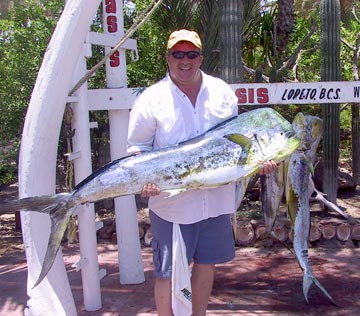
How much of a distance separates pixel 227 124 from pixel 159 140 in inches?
14.9

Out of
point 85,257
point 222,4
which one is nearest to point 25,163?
point 85,257

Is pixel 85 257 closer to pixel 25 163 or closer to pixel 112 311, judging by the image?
pixel 112 311

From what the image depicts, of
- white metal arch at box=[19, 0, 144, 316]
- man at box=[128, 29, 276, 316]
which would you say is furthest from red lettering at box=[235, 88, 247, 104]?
white metal arch at box=[19, 0, 144, 316]

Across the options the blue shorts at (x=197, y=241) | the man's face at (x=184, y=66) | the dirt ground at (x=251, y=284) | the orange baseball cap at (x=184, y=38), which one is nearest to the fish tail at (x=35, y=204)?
the blue shorts at (x=197, y=241)

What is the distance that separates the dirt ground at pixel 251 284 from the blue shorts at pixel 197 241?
840 mm

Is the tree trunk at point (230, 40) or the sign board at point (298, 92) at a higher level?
the tree trunk at point (230, 40)

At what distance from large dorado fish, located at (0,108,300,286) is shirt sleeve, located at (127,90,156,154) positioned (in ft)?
0.39

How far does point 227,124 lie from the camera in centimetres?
280

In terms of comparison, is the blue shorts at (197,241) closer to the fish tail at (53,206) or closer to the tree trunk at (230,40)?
the fish tail at (53,206)

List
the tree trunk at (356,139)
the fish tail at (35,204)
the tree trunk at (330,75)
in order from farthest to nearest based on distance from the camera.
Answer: the tree trunk at (356,139)
the tree trunk at (330,75)
the fish tail at (35,204)

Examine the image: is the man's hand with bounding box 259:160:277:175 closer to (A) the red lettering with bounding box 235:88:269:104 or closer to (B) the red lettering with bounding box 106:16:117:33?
(A) the red lettering with bounding box 235:88:269:104

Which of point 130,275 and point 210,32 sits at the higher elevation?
point 210,32

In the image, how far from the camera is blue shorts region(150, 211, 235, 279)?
2.87 m

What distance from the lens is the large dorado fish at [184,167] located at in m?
2.71
